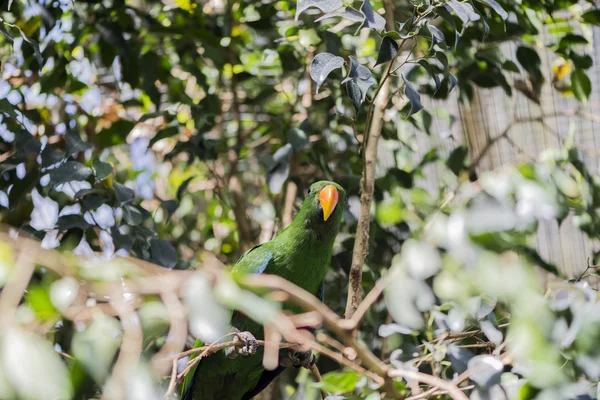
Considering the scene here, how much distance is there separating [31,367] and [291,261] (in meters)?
1.22

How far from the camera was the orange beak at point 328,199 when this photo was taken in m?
1.68

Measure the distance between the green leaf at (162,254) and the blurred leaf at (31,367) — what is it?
1036 mm

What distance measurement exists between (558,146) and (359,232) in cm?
162

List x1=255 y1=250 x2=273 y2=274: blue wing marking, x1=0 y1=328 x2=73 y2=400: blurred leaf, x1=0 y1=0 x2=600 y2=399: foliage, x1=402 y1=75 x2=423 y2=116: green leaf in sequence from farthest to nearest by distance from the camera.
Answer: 1. x1=255 y1=250 x2=273 y2=274: blue wing marking
2. x1=402 y1=75 x2=423 y2=116: green leaf
3. x1=0 y1=0 x2=600 y2=399: foliage
4. x1=0 y1=328 x2=73 y2=400: blurred leaf

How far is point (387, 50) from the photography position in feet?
3.97

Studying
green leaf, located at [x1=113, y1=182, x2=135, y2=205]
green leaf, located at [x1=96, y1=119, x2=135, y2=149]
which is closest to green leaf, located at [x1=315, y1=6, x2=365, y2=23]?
green leaf, located at [x1=113, y1=182, x2=135, y2=205]

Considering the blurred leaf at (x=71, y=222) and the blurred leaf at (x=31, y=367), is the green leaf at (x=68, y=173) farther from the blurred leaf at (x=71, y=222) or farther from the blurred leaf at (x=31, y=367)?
the blurred leaf at (x=31, y=367)

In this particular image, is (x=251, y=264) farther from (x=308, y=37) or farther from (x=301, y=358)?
(x=308, y=37)

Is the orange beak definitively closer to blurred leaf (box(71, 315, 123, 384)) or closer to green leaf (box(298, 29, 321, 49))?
green leaf (box(298, 29, 321, 49))

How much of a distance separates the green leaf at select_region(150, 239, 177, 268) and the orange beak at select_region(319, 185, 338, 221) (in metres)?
0.40

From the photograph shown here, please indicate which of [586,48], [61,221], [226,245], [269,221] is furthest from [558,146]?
[61,221]

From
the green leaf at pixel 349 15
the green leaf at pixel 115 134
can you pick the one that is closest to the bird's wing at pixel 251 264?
the green leaf at pixel 115 134

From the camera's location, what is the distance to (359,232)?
1.43 metres

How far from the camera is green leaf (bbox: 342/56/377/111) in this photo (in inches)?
46.7
